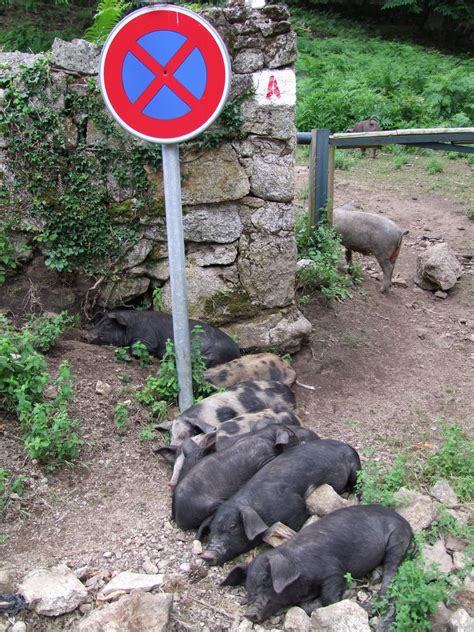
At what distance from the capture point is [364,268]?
29.2 feet

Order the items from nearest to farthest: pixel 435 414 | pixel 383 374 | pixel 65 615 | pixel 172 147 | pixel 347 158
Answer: pixel 65 615, pixel 172 147, pixel 435 414, pixel 383 374, pixel 347 158

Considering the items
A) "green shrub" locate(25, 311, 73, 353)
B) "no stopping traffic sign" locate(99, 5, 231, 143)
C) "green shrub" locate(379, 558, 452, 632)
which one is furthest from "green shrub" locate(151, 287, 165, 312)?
"green shrub" locate(379, 558, 452, 632)

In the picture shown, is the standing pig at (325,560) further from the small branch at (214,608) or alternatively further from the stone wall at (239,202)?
the stone wall at (239,202)

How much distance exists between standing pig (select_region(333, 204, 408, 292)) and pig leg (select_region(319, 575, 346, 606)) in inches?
203

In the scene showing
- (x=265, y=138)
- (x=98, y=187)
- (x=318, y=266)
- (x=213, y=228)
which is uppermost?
Answer: (x=265, y=138)

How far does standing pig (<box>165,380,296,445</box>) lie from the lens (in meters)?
4.72

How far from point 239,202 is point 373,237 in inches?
111

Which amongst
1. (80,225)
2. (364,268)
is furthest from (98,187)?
(364,268)

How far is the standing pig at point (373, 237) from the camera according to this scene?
26.9ft

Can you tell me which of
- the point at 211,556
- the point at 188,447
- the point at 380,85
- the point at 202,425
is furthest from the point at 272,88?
the point at 380,85

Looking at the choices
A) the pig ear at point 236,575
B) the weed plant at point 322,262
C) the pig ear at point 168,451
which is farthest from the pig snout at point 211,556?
the weed plant at point 322,262

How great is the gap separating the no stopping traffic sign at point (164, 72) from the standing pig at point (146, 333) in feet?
7.14

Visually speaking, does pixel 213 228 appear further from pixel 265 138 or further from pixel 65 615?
pixel 65 615

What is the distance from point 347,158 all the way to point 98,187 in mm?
9156
